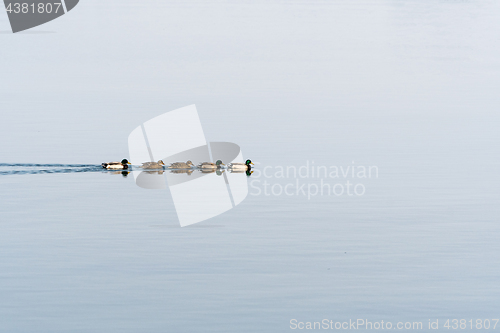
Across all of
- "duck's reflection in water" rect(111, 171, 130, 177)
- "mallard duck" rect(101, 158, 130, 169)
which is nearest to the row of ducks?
"mallard duck" rect(101, 158, 130, 169)

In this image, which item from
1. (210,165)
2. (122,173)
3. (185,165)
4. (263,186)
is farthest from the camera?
(185,165)

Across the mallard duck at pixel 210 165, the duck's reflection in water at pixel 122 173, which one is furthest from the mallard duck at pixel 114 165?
the mallard duck at pixel 210 165

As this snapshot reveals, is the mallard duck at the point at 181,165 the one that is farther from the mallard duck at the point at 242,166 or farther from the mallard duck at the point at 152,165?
the mallard duck at the point at 242,166

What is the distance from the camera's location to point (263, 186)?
21.2 meters

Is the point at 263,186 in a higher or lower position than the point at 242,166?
lower

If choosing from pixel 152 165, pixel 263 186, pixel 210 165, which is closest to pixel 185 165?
pixel 210 165

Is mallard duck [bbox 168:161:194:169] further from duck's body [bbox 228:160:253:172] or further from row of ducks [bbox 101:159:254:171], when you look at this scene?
duck's body [bbox 228:160:253:172]

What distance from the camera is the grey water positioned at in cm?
1266

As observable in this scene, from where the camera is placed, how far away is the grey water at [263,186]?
12.7 meters

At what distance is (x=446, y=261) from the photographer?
14.9m

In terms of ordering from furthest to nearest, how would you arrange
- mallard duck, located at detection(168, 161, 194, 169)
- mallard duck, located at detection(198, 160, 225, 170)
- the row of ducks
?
mallard duck, located at detection(168, 161, 194, 169) → mallard duck, located at detection(198, 160, 225, 170) → the row of ducks

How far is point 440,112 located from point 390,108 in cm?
210

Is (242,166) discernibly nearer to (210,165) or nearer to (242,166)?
(242,166)

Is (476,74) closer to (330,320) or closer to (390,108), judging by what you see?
(390,108)
